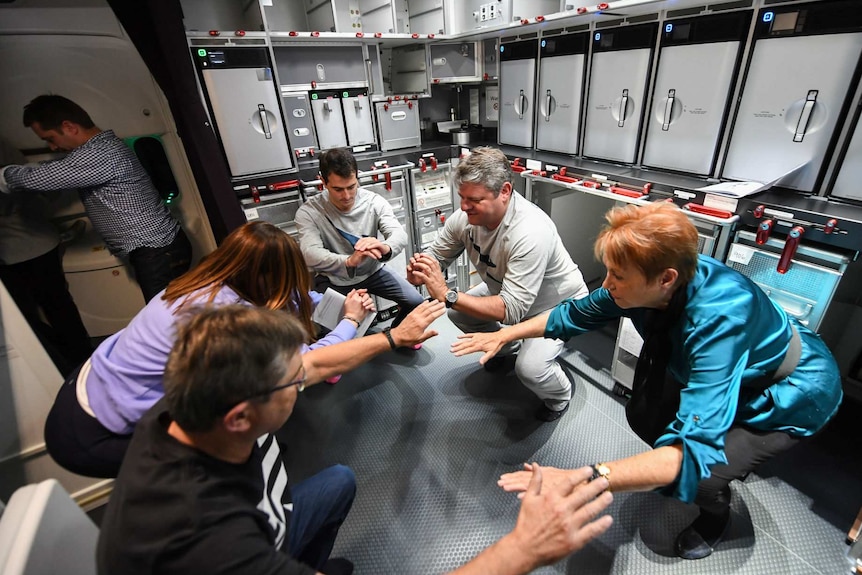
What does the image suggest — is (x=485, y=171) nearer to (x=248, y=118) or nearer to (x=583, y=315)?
(x=583, y=315)

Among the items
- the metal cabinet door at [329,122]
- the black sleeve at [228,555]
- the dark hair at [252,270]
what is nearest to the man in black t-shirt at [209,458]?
the black sleeve at [228,555]

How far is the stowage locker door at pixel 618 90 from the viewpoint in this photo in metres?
1.93

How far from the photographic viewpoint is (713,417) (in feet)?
3.39

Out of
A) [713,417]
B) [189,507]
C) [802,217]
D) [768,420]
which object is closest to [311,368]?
[189,507]

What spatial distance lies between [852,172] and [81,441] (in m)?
2.75

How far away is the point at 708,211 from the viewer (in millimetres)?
1587

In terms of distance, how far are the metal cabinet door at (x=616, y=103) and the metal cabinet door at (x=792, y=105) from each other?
0.45 metres

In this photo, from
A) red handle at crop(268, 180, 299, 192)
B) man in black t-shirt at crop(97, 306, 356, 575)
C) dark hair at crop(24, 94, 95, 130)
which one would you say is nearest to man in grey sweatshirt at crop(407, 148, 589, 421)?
red handle at crop(268, 180, 299, 192)

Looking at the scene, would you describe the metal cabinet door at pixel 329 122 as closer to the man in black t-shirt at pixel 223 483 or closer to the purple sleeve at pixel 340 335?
the purple sleeve at pixel 340 335

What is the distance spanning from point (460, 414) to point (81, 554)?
4.93 feet

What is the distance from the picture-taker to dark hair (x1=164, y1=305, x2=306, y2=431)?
29.0 inches

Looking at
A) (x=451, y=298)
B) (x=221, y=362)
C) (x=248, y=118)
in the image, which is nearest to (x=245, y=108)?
(x=248, y=118)

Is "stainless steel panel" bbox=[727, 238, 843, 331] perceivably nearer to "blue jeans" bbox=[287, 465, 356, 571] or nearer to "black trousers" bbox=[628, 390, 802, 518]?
"black trousers" bbox=[628, 390, 802, 518]

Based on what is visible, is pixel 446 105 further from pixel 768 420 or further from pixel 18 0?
pixel 768 420
